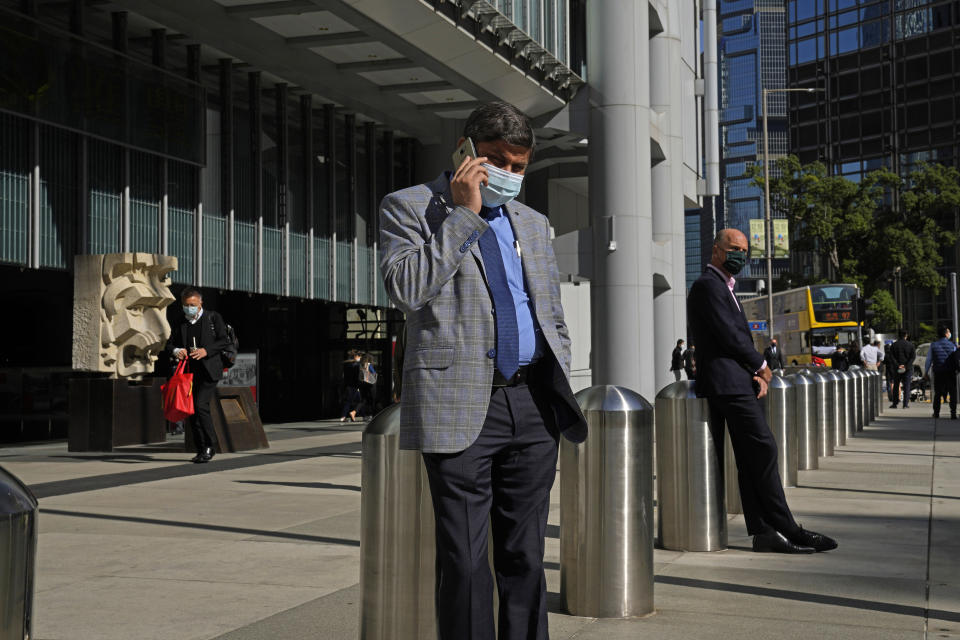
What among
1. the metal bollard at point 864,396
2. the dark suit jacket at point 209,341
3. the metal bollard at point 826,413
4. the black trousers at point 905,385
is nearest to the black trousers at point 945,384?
the metal bollard at point 864,396

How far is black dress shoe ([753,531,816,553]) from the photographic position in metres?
6.61

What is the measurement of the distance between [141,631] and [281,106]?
66.7 ft

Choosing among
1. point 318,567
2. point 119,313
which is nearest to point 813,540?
point 318,567

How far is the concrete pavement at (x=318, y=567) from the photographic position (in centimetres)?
474

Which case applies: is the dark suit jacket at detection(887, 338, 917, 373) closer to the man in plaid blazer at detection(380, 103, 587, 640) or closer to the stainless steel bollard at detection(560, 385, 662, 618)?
the stainless steel bollard at detection(560, 385, 662, 618)

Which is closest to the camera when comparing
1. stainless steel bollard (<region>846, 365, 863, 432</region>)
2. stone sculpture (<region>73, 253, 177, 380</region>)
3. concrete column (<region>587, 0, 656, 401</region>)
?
stone sculpture (<region>73, 253, 177, 380</region>)

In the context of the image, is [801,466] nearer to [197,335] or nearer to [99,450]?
[197,335]

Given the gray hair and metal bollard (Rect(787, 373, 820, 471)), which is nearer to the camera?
→ the gray hair

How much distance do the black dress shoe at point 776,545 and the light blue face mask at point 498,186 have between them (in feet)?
13.0

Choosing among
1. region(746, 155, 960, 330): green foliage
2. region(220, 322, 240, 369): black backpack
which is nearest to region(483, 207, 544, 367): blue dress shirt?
region(220, 322, 240, 369): black backpack

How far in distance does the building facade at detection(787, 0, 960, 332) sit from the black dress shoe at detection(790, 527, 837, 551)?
6507 cm

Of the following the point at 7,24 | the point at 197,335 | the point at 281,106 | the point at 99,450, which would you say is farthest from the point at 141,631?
the point at 281,106

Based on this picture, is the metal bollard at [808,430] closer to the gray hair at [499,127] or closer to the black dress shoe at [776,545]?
the black dress shoe at [776,545]

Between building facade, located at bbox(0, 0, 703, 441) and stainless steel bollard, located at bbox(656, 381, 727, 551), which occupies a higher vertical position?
building facade, located at bbox(0, 0, 703, 441)
